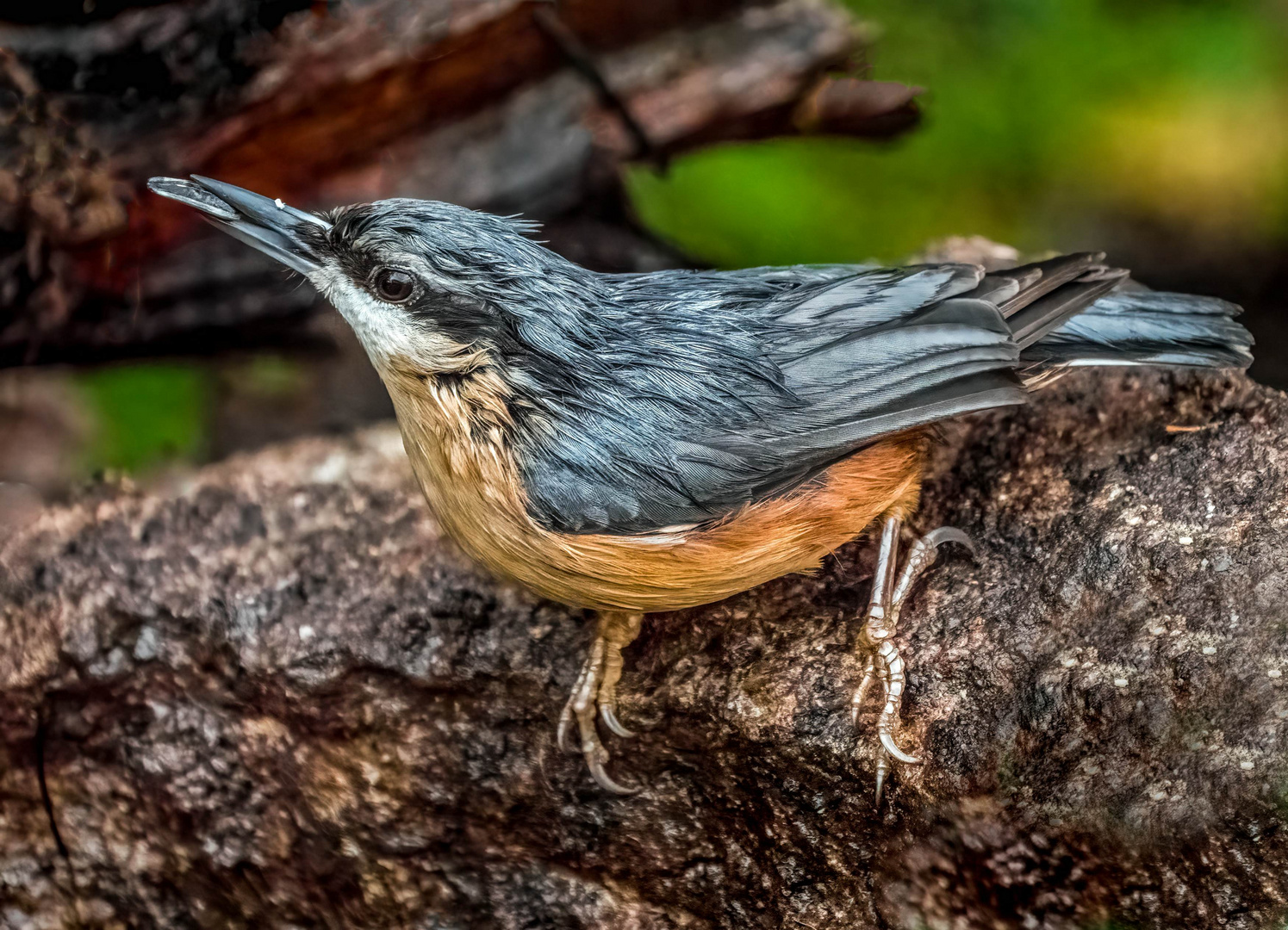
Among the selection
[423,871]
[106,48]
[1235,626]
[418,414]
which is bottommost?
[423,871]

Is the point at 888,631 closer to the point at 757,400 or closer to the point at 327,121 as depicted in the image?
the point at 757,400

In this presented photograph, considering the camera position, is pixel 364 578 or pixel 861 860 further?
pixel 364 578

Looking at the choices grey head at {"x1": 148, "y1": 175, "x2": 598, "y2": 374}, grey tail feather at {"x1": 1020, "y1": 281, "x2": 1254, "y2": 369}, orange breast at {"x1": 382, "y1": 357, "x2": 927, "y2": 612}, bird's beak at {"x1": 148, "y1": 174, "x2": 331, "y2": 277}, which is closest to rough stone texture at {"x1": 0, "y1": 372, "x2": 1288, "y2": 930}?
grey tail feather at {"x1": 1020, "y1": 281, "x2": 1254, "y2": 369}

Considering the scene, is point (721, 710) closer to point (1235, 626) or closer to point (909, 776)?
point (909, 776)

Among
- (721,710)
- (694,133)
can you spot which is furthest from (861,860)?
(694,133)

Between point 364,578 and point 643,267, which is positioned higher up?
point 643,267

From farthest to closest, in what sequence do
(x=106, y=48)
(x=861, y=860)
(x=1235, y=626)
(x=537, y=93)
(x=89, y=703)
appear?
(x=537, y=93) < (x=106, y=48) < (x=89, y=703) < (x=861, y=860) < (x=1235, y=626)

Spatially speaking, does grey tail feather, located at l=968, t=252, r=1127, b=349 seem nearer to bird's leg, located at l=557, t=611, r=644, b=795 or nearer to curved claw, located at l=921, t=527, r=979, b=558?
curved claw, located at l=921, t=527, r=979, b=558
